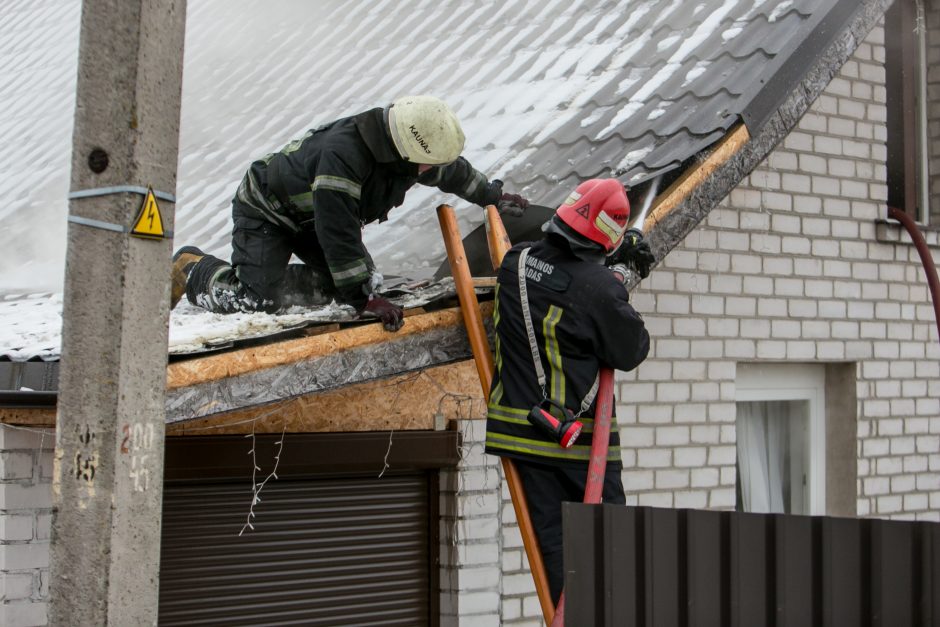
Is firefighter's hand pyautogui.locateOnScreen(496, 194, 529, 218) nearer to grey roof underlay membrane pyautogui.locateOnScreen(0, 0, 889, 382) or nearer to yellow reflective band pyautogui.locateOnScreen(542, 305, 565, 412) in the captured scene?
grey roof underlay membrane pyautogui.locateOnScreen(0, 0, 889, 382)

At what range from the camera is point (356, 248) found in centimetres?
435

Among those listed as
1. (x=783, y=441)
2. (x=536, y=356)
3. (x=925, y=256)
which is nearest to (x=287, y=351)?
(x=536, y=356)

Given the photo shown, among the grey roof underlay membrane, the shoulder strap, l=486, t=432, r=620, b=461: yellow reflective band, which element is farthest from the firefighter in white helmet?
l=486, t=432, r=620, b=461: yellow reflective band

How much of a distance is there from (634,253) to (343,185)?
→ 4.11 feet

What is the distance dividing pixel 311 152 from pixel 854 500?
4.65 m

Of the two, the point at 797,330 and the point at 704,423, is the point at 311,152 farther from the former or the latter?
the point at 797,330

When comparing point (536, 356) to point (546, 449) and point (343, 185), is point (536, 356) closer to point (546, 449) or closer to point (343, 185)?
point (546, 449)

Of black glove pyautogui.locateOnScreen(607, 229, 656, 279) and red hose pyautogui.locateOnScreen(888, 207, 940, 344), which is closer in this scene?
black glove pyautogui.locateOnScreen(607, 229, 656, 279)

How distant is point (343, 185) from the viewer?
4359 millimetres

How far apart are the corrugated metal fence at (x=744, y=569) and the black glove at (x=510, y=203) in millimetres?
1895

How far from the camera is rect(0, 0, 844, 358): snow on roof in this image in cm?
582

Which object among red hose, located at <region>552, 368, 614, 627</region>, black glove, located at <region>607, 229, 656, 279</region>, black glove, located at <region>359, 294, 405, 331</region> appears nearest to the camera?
red hose, located at <region>552, 368, 614, 627</region>

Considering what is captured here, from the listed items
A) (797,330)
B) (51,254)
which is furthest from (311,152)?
(797,330)

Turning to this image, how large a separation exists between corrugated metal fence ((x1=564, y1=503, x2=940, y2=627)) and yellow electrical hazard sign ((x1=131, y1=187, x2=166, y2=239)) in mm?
1456
